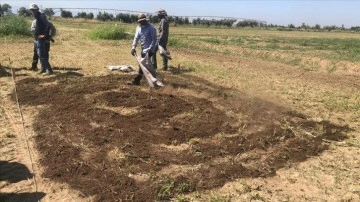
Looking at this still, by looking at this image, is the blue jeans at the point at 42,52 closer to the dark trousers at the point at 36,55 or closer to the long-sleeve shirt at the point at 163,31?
the dark trousers at the point at 36,55

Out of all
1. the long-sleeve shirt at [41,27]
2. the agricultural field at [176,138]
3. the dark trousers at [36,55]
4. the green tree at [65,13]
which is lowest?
the agricultural field at [176,138]

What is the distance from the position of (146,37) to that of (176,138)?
3.54 meters

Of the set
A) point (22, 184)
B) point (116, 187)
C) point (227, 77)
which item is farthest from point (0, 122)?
point (227, 77)

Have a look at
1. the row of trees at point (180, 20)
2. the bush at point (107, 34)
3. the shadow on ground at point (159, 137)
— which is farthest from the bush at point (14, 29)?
the row of trees at point (180, 20)

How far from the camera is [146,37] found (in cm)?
943

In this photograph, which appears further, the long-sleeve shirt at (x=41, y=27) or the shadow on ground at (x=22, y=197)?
the long-sleeve shirt at (x=41, y=27)

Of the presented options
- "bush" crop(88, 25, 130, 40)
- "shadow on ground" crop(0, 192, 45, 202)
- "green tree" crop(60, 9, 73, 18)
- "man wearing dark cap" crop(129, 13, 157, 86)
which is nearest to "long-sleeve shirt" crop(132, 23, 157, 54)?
"man wearing dark cap" crop(129, 13, 157, 86)

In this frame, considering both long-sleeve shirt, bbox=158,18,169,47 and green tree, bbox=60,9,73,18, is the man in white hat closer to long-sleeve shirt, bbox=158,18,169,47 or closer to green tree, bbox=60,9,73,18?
long-sleeve shirt, bbox=158,18,169,47

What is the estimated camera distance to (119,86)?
9.79 m

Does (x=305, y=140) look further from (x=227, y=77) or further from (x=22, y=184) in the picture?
(x=227, y=77)

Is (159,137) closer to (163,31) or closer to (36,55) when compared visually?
(163,31)

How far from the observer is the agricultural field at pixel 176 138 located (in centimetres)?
511

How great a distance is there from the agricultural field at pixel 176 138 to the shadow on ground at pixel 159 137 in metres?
0.02

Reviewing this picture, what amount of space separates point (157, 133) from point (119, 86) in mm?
3224
